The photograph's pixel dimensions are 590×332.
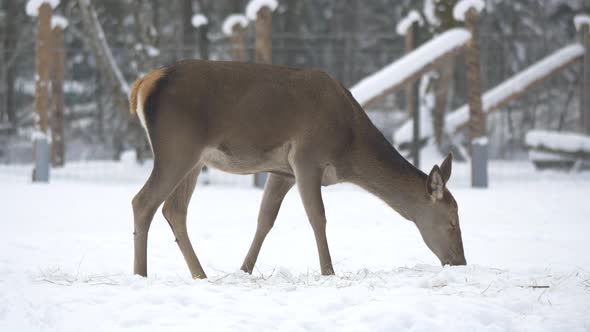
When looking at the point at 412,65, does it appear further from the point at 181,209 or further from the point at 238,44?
the point at 181,209

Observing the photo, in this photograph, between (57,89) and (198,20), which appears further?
(57,89)

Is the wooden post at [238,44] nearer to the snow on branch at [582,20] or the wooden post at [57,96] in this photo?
the wooden post at [57,96]

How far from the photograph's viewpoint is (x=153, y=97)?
5.45m

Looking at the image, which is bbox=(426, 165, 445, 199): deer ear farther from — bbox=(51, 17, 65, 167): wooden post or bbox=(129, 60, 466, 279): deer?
bbox=(51, 17, 65, 167): wooden post

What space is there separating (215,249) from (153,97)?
2.34 meters

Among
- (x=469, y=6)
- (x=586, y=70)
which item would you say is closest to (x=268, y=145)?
(x=469, y=6)

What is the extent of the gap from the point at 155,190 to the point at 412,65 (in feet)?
25.1

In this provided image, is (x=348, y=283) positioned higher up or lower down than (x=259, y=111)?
lower down

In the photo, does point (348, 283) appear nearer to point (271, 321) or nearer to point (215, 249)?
point (271, 321)

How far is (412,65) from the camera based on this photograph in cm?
1234

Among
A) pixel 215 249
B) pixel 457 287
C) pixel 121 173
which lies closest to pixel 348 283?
pixel 457 287

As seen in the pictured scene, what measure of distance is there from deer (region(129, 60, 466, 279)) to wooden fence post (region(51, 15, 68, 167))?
28.4 ft

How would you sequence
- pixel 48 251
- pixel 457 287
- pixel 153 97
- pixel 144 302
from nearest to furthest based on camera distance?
pixel 144 302
pixel 457 287
pixel 153 97
pixel 48 251

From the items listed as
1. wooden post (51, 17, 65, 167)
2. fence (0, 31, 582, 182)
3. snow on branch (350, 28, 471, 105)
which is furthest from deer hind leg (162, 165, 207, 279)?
fence (0, 31, 582, 182)
